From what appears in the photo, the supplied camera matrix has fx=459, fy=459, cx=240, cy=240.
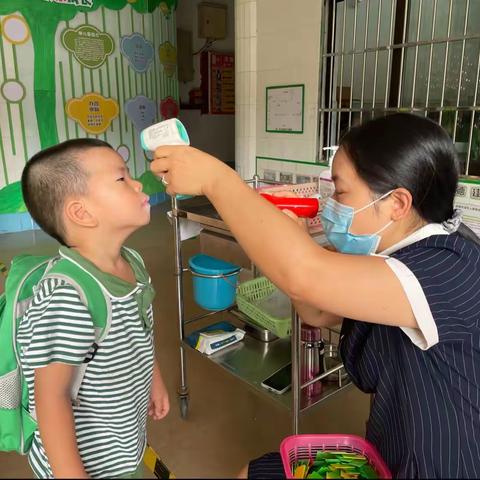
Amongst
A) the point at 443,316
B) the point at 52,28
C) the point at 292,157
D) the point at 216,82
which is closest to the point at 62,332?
the point at 443,316

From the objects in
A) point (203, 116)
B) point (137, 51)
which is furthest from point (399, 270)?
point (203, 116)

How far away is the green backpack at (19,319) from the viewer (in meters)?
0.84

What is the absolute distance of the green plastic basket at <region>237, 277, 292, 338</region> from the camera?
1721 millimetres

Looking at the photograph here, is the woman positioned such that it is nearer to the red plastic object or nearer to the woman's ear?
the woman's ear

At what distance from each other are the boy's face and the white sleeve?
19.7 inches

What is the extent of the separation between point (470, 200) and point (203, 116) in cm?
511

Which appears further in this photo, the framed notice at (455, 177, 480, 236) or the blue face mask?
the framed notice at (455, 177, 480, 236)

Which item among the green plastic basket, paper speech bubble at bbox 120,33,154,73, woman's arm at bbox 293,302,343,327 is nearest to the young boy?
woman's arm at bbox 293,302,343,327

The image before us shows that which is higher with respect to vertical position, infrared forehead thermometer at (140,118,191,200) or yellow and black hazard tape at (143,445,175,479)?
infrared forehead thermometer at (140,118,191,200)

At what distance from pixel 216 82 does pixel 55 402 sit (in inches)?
244

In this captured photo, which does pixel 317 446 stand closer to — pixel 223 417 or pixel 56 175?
pixel 56 175

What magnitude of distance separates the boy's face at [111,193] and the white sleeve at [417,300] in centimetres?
50

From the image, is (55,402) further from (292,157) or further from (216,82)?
(216,82)

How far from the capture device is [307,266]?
2.41ft
